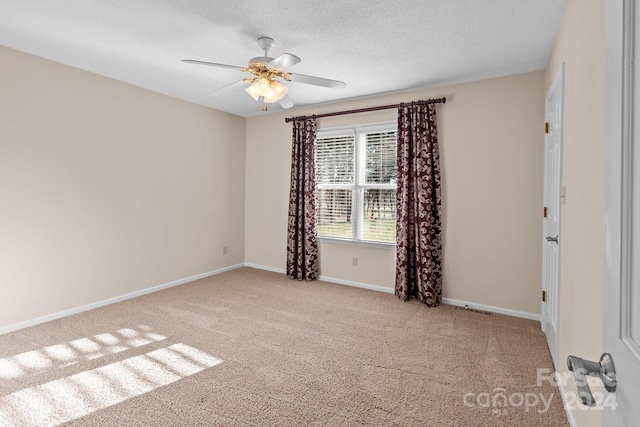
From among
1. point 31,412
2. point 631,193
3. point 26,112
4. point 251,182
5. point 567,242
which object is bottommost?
point 31,412

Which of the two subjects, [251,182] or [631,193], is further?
[251,182]

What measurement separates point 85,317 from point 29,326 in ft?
1.44

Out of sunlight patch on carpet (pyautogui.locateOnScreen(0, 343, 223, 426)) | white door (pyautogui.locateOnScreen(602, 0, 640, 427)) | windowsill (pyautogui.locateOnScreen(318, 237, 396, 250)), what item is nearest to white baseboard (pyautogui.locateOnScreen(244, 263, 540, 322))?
windowsill (pyautogui.locateOnScreen(318, 237, 396, 250))

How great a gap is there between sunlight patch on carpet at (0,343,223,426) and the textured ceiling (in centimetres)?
260

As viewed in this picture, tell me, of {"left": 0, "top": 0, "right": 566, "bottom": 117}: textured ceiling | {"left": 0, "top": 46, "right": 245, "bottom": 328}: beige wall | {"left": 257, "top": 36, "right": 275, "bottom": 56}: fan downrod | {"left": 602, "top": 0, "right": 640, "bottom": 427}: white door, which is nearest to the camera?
{"left": 602, "top": 0, "right": 640, "bottom": 427}: white door

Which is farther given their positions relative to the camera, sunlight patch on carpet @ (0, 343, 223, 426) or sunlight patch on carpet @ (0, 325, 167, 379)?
sunlight patch on carpet @ (0, 325, 167, 379)

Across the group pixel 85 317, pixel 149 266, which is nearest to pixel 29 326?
pixel 85 317

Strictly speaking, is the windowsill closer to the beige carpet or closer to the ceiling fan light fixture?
the beige carpet

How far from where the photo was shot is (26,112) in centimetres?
311

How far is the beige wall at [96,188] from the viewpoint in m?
3.08

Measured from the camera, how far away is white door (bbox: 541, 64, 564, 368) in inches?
102

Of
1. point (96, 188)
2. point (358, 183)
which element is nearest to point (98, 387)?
point (96, 188)

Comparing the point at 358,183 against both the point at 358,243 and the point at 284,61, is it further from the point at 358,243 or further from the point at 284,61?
the point at 284,61

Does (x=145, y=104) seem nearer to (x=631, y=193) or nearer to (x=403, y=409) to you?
(x=403, y=409)
